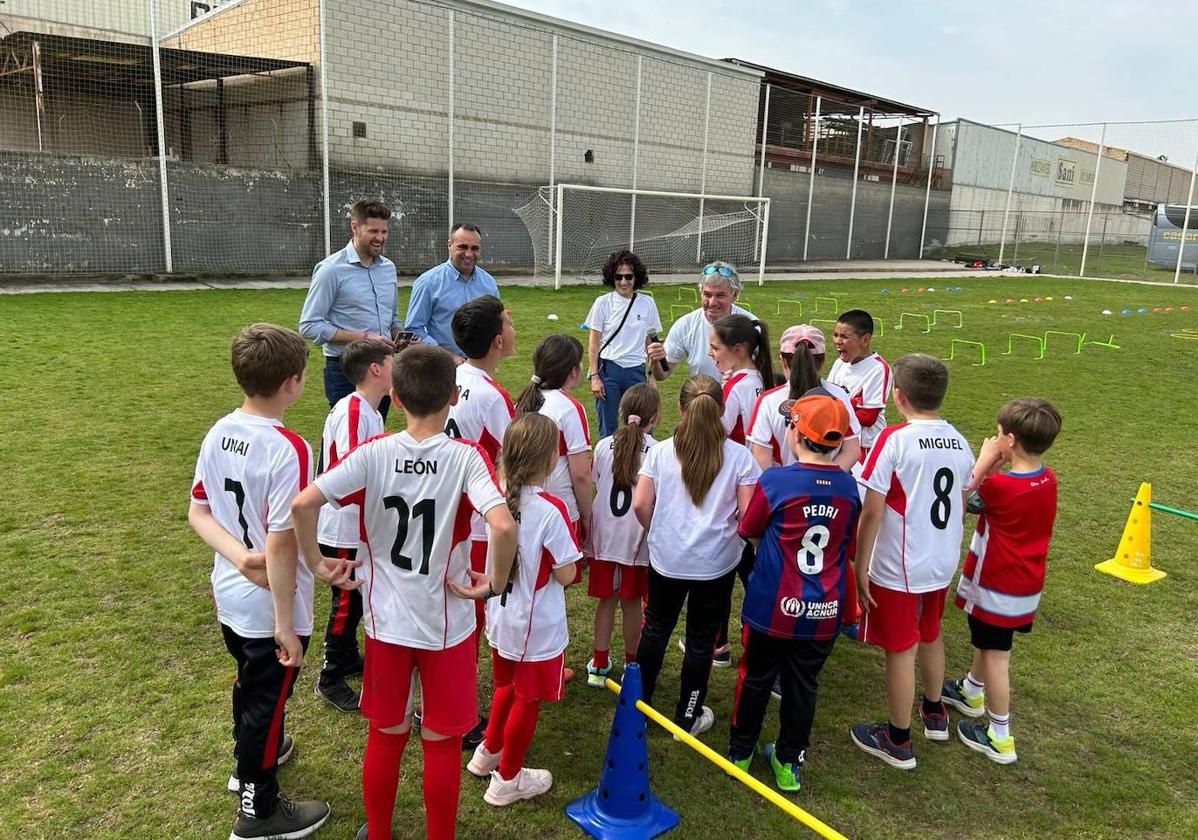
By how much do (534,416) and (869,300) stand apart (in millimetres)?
20658

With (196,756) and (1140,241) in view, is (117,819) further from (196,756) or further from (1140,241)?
(1140,241)

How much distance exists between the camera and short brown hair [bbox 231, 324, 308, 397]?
2.70 metres

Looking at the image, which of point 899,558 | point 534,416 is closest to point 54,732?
point 534,416

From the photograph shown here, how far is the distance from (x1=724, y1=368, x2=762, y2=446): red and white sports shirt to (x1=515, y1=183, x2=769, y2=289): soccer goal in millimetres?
17753

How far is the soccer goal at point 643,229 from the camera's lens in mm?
24281

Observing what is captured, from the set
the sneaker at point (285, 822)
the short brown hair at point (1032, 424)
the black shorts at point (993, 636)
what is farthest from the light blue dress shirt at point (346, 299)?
the black shorts at point (993, 636)

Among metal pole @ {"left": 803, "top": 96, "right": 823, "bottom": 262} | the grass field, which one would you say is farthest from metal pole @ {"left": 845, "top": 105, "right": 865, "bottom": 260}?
the grass field

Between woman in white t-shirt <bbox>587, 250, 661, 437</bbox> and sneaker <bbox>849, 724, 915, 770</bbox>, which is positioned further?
woman in white t-shirt <bbox>587, 250, 661, 437</bbox>

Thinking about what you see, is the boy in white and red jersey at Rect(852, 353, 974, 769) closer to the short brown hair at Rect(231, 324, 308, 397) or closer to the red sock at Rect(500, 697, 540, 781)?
the red sock at Rect(500, 697, 540, 781)

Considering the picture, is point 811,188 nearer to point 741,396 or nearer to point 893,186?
point 893,186

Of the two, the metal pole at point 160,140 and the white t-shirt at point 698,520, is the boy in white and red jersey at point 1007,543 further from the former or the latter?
the metal pole at point 160,140

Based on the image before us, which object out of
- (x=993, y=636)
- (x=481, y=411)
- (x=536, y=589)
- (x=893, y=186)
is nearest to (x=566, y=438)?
(x=481, y=411)

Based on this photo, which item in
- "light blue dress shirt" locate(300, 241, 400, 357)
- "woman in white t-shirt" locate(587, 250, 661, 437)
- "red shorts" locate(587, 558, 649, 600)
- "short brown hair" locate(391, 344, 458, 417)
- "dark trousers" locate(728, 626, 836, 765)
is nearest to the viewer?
"short brown hair" locate(391, 344, 458, 417)

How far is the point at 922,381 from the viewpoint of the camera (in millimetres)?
3408
